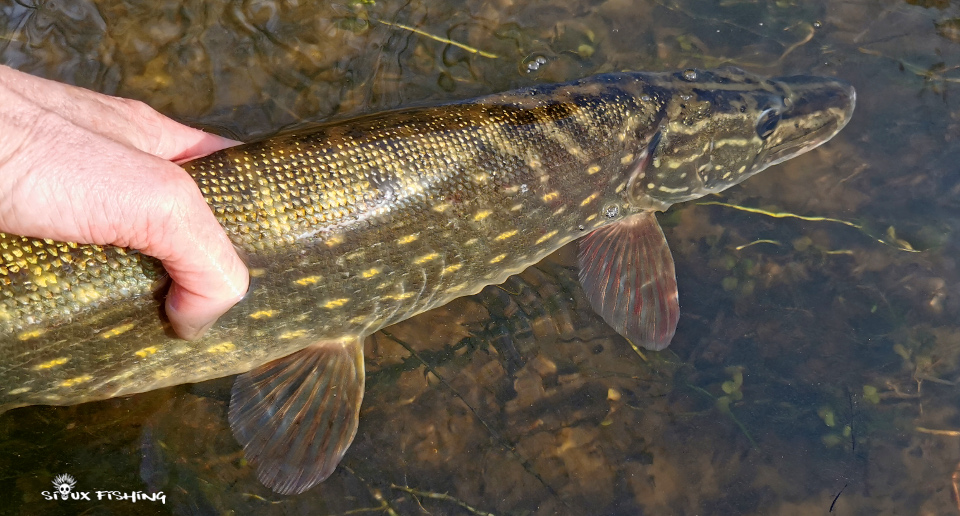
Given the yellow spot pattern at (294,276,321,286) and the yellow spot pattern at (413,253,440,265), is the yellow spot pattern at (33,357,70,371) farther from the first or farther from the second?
the yellow spot pattern at (413,253,440,265)

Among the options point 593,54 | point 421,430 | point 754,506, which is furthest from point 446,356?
point 593,54

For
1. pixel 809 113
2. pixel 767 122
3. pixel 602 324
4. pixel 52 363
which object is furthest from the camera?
pixel 809 113

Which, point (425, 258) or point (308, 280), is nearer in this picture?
point (308, 280)

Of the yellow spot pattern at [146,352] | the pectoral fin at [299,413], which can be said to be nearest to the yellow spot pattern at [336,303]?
the pectoral fin at [299,413]

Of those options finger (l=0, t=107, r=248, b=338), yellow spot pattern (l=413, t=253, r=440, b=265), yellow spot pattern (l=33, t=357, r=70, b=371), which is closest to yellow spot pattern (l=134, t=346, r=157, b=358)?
yellow spot pattern (l=33, t=357, r=70, b=371)

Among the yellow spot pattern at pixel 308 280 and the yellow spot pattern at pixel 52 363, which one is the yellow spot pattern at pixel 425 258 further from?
the yellow spot pattern at pixel 52 363

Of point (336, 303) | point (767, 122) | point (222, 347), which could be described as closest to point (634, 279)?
point (767, 122)

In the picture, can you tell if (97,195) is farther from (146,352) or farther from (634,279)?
(634,279)

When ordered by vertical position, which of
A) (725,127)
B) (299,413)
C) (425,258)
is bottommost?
(299,413)
